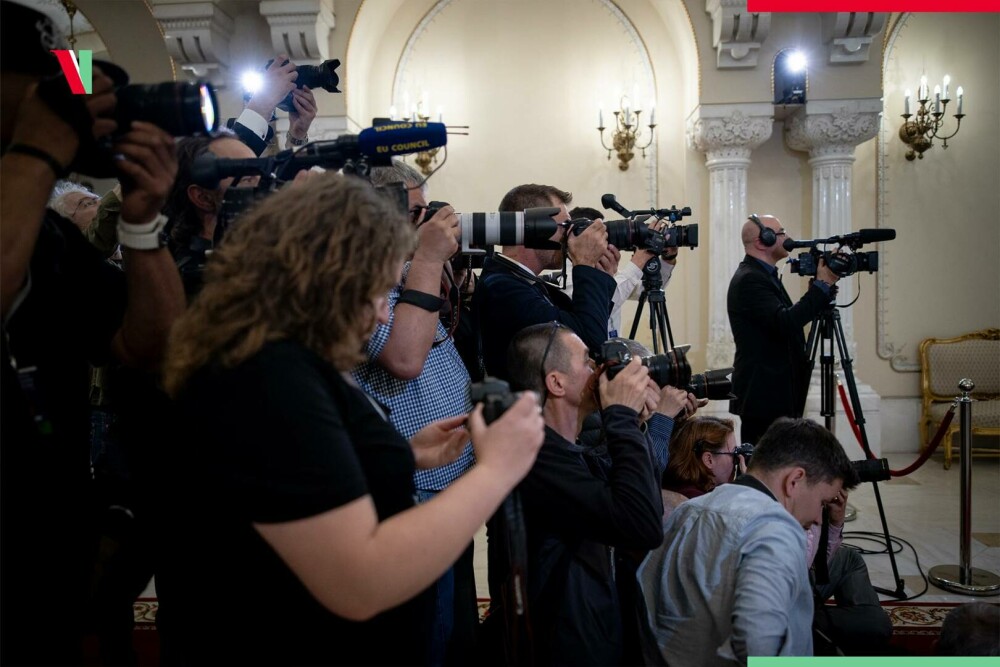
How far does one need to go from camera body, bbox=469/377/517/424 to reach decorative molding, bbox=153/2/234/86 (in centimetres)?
433

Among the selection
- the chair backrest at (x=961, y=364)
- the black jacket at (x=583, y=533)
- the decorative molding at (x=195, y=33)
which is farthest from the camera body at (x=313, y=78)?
the chair backrest at (x=961, y=364)

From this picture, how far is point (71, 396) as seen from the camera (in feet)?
3.55

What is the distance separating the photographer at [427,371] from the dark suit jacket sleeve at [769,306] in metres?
1.97

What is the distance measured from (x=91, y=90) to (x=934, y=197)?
19.2ft

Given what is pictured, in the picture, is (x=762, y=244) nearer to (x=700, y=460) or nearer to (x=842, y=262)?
(x=842, y=262)

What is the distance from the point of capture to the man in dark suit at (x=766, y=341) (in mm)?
3312

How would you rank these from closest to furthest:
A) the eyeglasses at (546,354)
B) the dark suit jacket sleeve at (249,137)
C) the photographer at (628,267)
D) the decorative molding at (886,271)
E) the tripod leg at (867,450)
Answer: the eyeglasses at (546,354), the dark suit jacket sleeve at (249,137), the photographer at (628,267), the tripod leg at (867,450), the decorative molding at (886,271)

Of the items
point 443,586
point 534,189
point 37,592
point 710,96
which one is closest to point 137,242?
point 37,592

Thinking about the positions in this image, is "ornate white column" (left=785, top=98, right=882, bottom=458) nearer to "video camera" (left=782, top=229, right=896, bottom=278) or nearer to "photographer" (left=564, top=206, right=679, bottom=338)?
"video camera" (left=782, top=229, right=896, bottom=278)

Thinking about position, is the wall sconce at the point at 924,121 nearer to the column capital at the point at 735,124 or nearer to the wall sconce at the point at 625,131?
the column capital at the point at 735,124

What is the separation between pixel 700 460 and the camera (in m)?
2.19

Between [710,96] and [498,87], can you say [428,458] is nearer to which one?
[710,96]

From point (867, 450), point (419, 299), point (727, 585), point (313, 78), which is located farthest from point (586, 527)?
point (867, 450)

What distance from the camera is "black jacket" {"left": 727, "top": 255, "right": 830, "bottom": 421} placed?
3.34m
